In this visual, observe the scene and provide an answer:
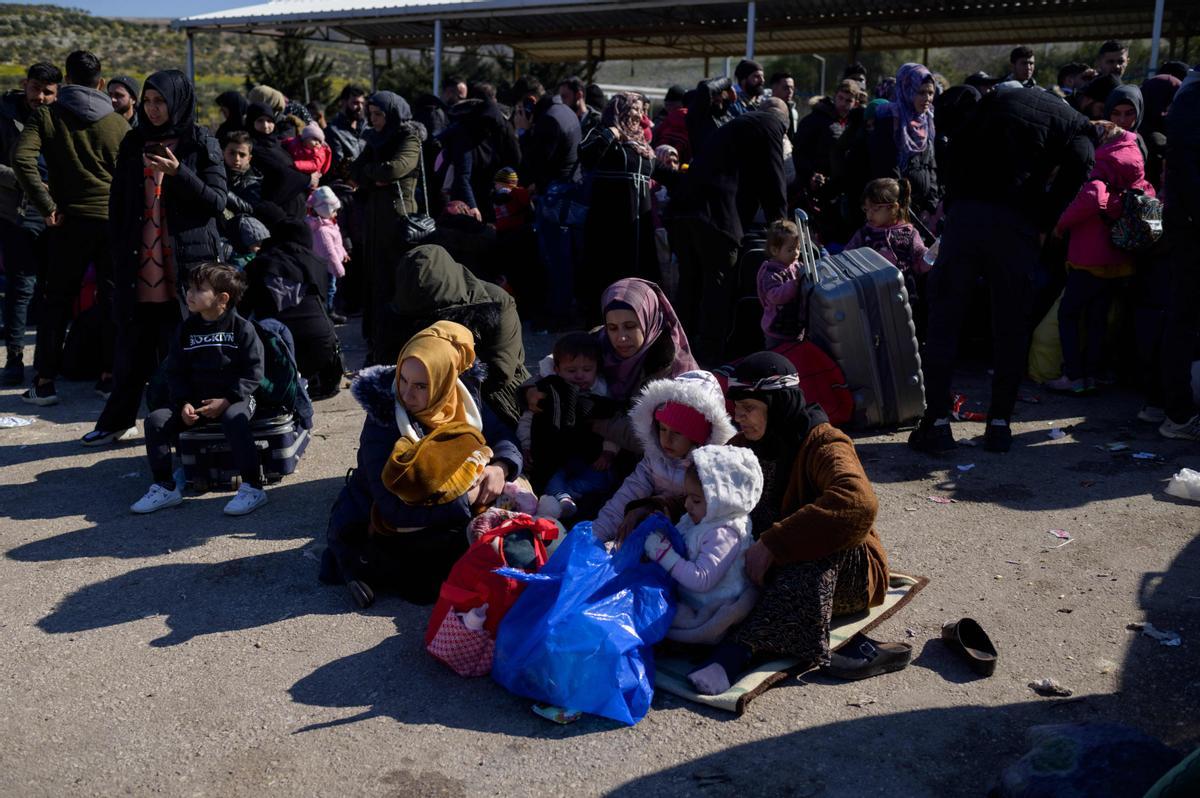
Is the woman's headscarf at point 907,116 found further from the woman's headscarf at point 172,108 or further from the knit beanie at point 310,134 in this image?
the knit beanie at point 310,134

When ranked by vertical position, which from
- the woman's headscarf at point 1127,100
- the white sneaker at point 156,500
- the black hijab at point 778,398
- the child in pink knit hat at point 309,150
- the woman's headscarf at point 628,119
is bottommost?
the white sneaker at point 156,500

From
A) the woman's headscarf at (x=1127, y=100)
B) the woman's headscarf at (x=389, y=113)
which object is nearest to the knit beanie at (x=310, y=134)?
the woman's headscarf at (x=389, y=113)

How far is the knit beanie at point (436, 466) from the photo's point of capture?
4.43 m

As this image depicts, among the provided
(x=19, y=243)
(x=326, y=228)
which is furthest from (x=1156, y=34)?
(x=19, y=243)

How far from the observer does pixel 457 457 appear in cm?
459

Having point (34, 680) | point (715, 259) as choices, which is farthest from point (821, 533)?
point (715, 259)

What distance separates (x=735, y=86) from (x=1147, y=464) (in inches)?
185

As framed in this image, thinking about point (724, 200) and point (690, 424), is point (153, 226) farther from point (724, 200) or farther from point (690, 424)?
point (690, 424)

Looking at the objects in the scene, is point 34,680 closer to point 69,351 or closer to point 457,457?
point 457,457

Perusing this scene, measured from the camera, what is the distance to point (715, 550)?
3.83m

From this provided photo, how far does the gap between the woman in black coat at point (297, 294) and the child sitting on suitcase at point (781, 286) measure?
113 inches

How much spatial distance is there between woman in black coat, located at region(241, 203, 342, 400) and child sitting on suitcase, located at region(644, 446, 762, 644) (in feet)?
13.2

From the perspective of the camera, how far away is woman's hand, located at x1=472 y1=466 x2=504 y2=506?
4688mm

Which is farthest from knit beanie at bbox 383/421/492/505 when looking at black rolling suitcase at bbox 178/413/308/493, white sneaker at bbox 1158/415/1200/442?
white sneaker at bbox 1158/415/1200/442
